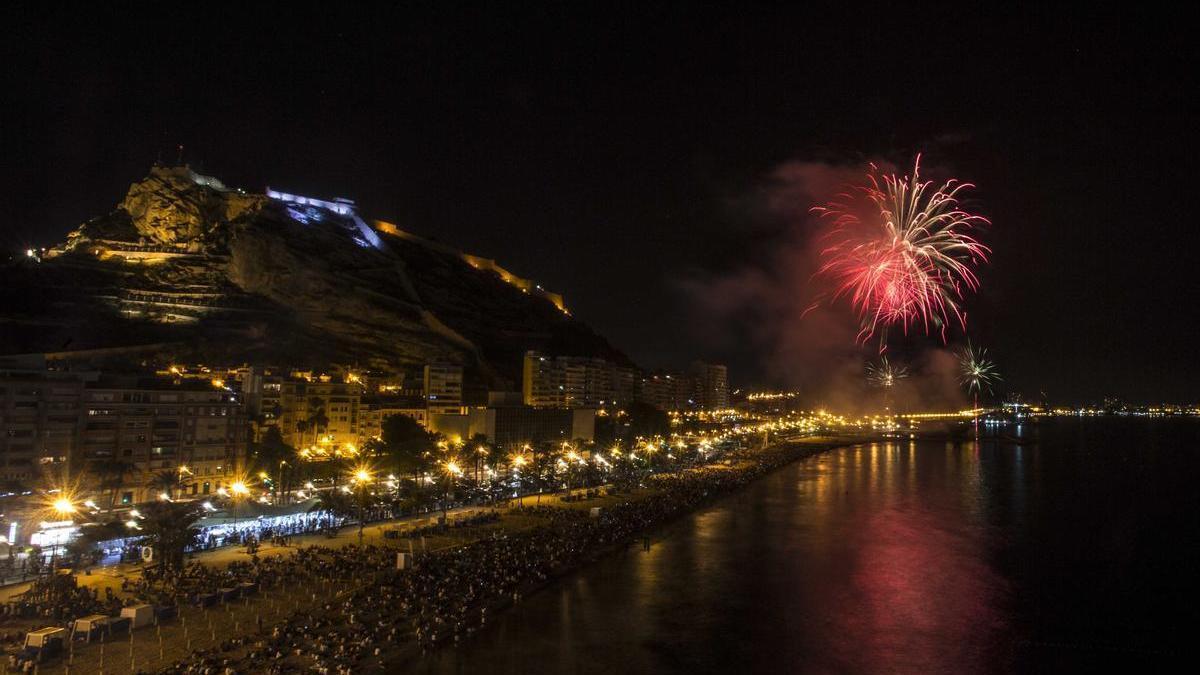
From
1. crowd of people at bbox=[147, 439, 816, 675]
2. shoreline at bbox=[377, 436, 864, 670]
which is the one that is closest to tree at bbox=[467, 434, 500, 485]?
crowd of people at bbox=[147, 439, 816, 675]

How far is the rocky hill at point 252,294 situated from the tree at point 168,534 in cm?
3232

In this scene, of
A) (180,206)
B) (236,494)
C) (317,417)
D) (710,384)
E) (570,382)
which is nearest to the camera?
(236,494)

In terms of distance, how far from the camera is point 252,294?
6378cm

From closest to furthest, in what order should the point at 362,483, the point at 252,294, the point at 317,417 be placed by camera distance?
the point at 362,483, the point at 317,417, the point at 252,294

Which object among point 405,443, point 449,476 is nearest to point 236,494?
point 449,476

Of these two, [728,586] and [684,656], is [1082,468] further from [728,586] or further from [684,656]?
[684,656]

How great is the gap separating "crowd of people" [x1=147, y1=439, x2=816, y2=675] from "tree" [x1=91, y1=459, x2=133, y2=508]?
9.94 meters

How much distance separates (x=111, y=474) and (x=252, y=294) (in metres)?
39.7

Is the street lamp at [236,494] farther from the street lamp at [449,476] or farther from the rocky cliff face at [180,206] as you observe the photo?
the rocky cliff face at [180,206]

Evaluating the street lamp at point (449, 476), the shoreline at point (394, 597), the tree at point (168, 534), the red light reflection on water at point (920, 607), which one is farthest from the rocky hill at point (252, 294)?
the red light reflection on water at point (920, 607)

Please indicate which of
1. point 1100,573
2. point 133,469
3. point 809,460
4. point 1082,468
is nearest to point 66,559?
point 133,469

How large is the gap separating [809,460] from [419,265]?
45.6 m

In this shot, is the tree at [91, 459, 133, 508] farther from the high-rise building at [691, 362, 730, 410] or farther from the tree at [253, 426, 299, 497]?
the high-rise building at [691, 362, 730, 410]

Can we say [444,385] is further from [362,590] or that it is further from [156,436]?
[362,590]
